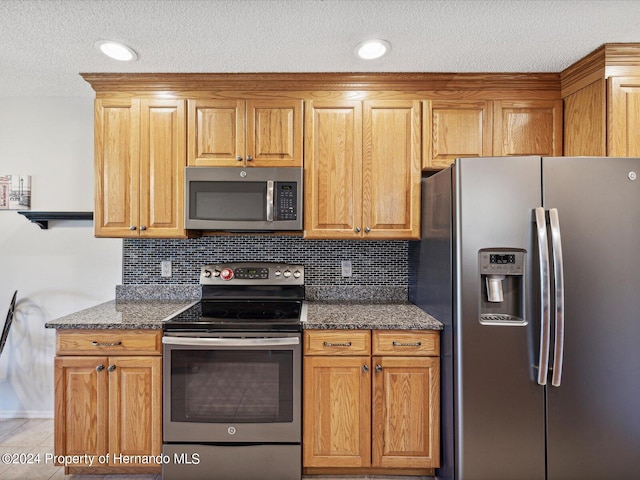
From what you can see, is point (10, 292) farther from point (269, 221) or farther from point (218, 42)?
point (218, 42)

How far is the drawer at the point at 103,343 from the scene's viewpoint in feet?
5.74

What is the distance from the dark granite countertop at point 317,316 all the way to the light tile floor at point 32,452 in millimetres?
832

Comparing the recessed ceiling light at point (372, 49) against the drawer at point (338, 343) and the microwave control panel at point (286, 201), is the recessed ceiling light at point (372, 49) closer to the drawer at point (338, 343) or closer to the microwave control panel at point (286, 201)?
the microwave control panel at point (286, 201)

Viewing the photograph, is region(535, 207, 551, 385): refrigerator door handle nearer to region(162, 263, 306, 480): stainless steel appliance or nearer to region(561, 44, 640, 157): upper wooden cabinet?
region(561, 44, 640, 157): upper wooden cabinet

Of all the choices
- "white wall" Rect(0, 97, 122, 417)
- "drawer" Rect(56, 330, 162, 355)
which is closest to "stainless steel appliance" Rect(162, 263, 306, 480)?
"drawer" Rect(56, 330, 162, 355)

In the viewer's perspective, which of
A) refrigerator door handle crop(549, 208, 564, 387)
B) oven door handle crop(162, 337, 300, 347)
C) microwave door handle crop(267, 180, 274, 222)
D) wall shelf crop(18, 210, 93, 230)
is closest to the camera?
refrigerator door handle crop(549, 208, 564, 387)

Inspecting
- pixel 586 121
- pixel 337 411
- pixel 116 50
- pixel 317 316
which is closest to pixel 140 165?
pixel 116 50

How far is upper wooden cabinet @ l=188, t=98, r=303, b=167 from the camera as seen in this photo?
2.08 metres

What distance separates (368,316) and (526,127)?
1493 mm

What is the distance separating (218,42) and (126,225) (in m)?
1.20

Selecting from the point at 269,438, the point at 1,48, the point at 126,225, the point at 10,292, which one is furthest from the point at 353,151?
the point at 10,292

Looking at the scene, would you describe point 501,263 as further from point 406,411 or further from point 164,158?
point 164,158

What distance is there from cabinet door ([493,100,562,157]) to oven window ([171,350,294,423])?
1.77 metres

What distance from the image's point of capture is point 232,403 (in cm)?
174
